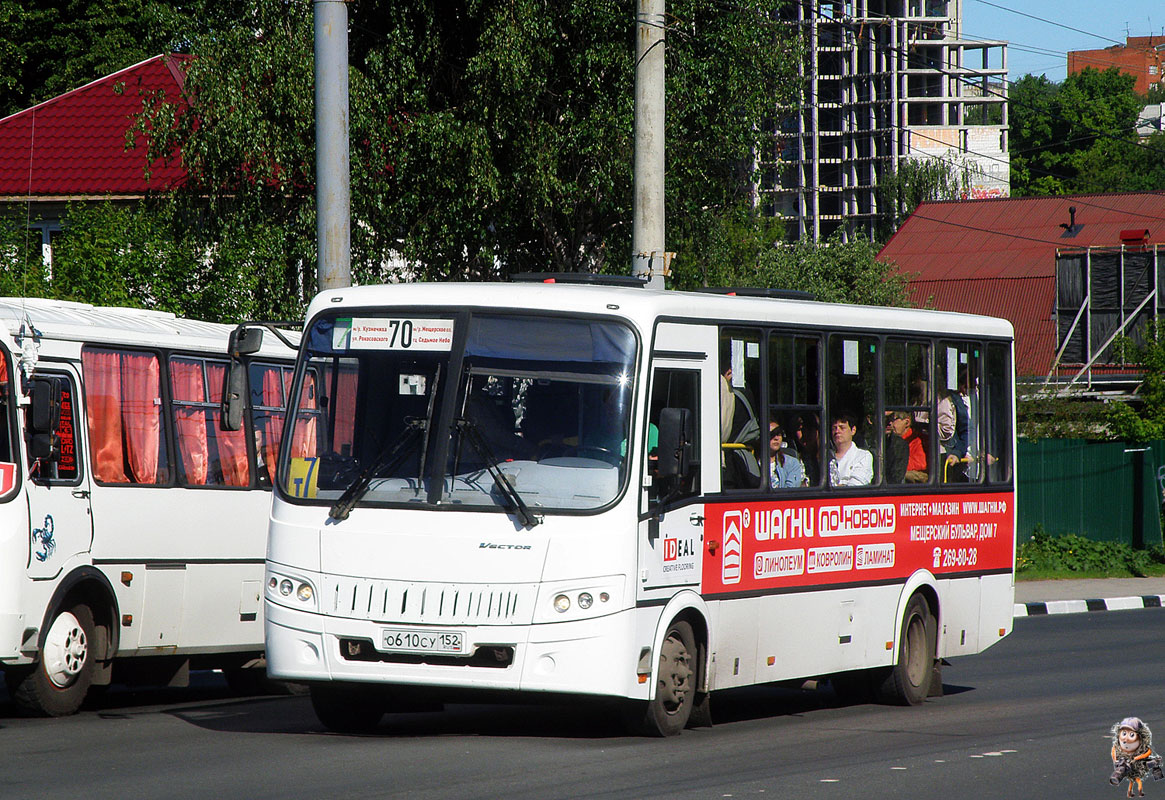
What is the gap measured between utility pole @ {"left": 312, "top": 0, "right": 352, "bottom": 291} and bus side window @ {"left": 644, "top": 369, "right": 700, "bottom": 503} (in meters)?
5.06

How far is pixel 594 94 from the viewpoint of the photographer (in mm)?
23156

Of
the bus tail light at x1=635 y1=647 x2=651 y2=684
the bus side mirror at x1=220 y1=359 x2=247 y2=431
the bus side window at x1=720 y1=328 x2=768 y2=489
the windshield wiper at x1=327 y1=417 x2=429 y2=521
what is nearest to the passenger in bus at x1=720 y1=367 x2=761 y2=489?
the bus side window at x1=720 y1=328 x2=768 y2=489

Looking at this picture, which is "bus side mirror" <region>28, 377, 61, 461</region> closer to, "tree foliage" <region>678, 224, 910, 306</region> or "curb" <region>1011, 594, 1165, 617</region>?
"curb" <region>1011, 594, 1165, 617</region>

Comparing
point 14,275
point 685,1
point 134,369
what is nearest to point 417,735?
point 134,369

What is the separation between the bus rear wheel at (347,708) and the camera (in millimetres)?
10641

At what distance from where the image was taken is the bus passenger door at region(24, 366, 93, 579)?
11.4m

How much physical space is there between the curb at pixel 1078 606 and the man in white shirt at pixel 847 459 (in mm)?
11780

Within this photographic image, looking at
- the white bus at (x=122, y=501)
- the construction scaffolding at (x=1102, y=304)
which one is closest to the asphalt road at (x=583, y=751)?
the white bus at (x=122, y=501)

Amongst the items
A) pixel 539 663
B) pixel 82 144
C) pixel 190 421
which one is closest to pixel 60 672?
pixel 190 421

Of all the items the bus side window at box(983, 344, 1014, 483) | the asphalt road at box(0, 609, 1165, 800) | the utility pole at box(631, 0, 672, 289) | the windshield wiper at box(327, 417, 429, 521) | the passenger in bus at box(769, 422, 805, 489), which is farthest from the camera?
the utility pole at box(631, 0, 672, 289)

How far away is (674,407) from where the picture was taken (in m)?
10.6

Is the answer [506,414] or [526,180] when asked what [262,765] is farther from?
[526,180]

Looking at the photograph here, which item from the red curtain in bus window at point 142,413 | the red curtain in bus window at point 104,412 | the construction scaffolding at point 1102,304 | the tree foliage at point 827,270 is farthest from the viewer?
the tree foliage at point 827,270

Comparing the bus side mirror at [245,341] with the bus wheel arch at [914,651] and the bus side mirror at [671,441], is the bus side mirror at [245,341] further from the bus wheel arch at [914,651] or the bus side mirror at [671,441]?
the bus wheel arch at [914,651]
